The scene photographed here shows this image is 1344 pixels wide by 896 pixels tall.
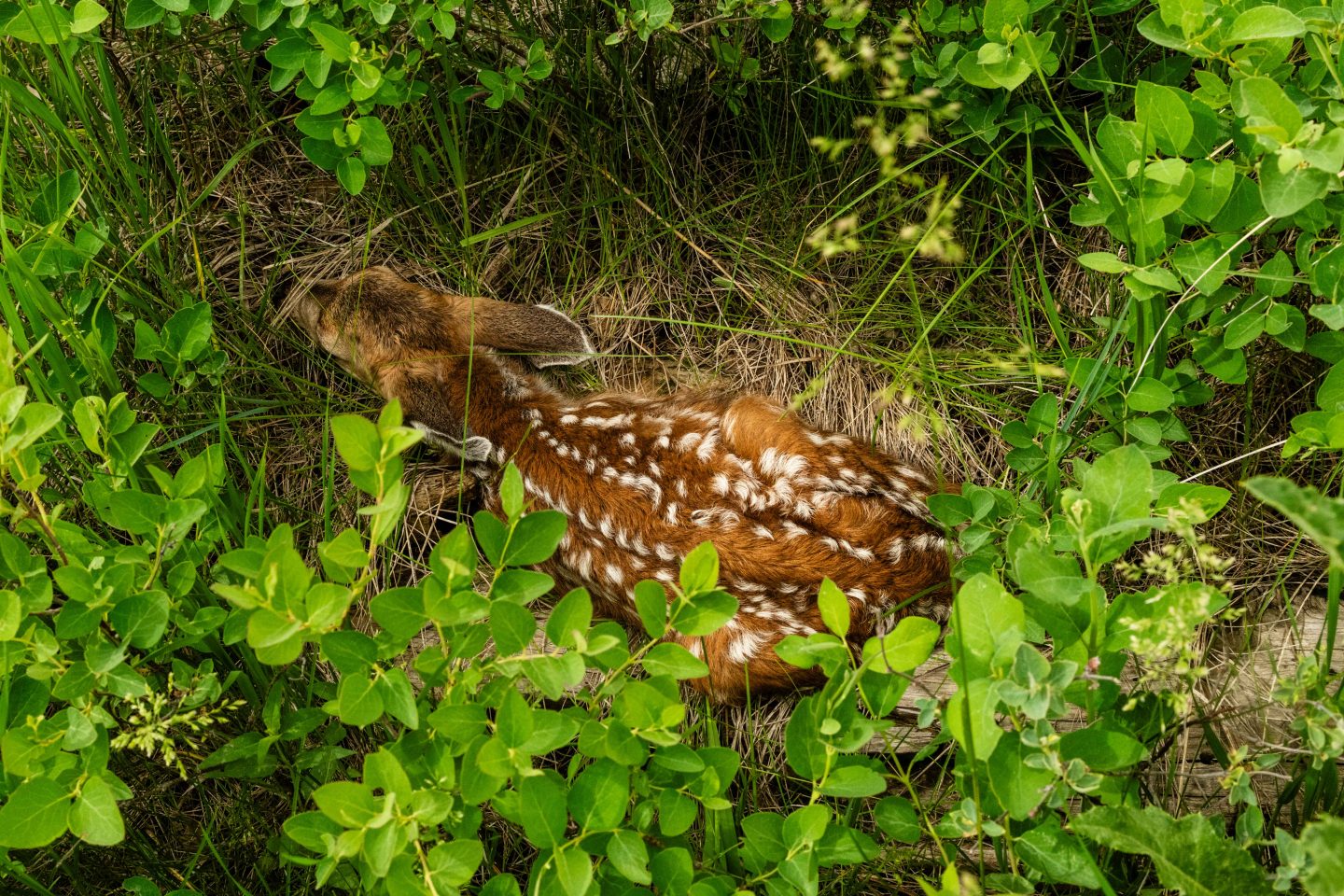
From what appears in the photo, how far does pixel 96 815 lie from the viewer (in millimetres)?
1679

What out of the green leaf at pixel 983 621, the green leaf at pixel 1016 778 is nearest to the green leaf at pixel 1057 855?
the green leaf at pixel 1016 778

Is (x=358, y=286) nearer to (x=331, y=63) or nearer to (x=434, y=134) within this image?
(x=434, y=134)

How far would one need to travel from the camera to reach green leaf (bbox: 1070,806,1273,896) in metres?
1.66

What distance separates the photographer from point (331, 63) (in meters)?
2.39

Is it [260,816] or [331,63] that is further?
[260,816]

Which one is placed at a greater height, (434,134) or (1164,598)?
(434,134)

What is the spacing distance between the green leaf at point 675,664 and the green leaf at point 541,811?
26 cm

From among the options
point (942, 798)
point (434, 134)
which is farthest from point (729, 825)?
point (434, 134)

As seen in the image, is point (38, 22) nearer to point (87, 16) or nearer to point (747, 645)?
point (87, 16)

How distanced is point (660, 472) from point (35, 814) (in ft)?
5.20

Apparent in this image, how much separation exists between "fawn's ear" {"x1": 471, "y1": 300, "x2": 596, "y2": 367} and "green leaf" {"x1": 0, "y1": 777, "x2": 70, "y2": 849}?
170 cm

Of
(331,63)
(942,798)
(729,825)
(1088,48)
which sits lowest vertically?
(942,798)

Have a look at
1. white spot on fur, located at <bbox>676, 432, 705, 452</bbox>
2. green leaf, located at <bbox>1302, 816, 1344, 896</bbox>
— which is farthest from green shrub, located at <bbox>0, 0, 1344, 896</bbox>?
white spot on fur, located at <bbox>676, 432, 705, 452</bbox>

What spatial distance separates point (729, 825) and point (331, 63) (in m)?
2.02
